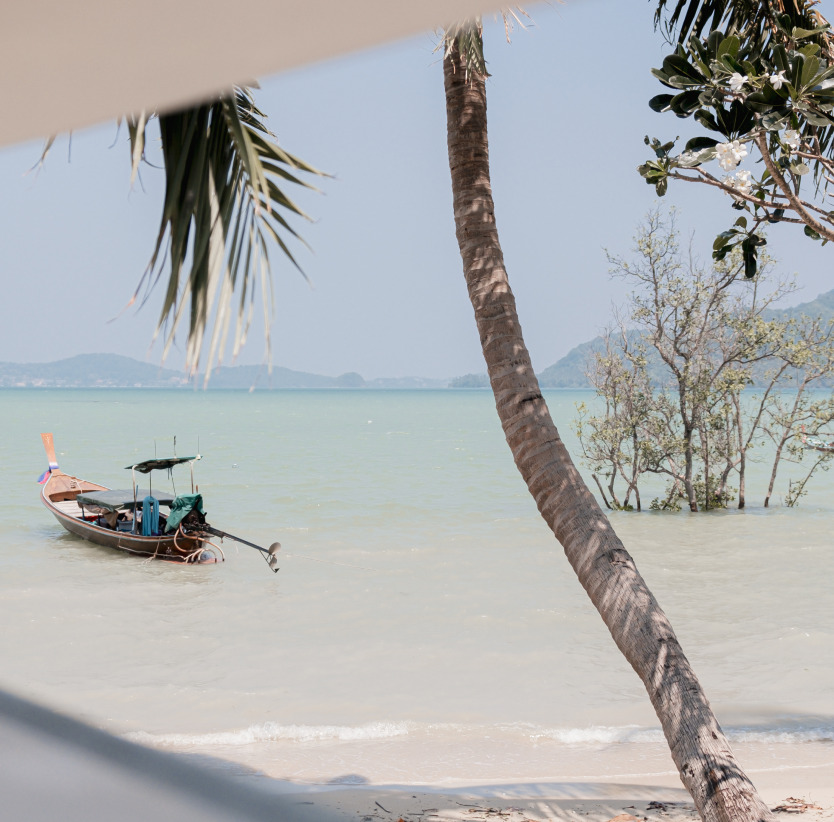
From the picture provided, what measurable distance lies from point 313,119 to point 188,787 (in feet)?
8.66

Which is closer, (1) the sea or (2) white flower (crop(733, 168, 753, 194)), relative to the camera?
(2) white flower (crop(733, 168, 753, 194))

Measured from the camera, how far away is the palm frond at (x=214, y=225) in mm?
1713

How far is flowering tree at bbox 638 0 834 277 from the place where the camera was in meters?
2.62

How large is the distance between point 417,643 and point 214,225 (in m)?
8.02

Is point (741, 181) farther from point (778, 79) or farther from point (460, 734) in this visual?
point (460, 734)

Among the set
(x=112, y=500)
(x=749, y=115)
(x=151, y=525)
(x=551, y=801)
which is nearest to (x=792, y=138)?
(x=749, y=115)

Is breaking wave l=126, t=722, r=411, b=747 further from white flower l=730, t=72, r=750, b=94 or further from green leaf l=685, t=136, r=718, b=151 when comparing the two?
white flower l=730, t=72, r=750, b=94

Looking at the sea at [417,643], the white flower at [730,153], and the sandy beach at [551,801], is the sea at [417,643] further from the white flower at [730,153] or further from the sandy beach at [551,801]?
the white flower at [730,153]

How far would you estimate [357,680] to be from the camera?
8023mm

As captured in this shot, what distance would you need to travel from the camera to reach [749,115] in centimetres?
276

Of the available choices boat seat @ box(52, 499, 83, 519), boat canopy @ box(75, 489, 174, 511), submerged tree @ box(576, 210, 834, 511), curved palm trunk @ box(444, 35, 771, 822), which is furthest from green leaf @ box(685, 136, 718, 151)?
boat seat @ box(52, 499, 83, 519)

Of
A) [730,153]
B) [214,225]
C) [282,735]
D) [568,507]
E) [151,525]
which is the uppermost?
[730,153]

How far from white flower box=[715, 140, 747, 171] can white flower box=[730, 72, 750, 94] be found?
180 millimetres

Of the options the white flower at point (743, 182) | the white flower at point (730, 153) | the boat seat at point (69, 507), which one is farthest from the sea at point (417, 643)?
the white flower at point (743, 182)
